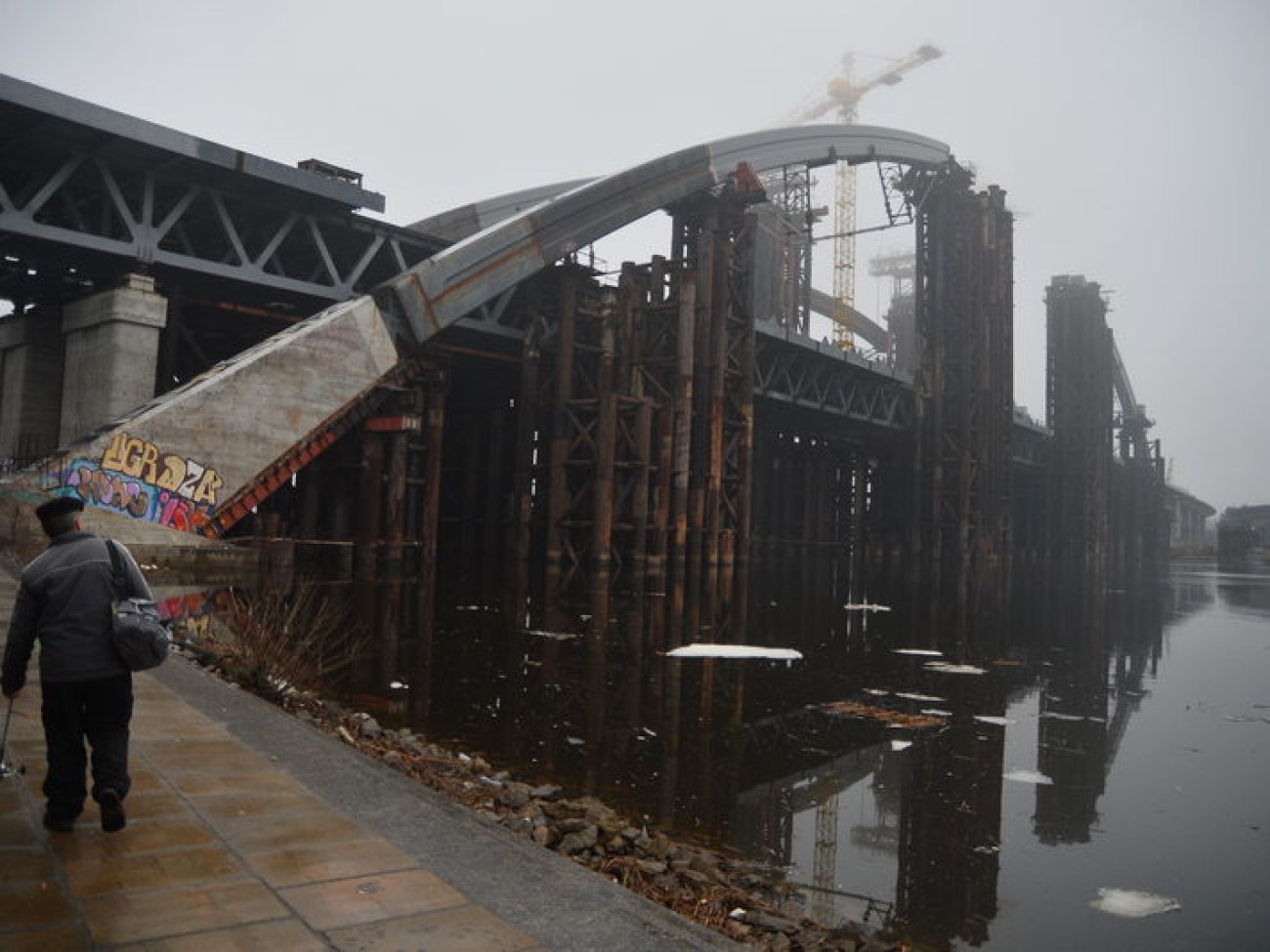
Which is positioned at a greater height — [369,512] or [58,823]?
[369,512]

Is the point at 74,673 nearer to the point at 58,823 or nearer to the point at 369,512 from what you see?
the point at 58,823

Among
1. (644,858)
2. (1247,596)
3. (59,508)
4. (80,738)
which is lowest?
(644,858)

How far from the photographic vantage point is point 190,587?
17.8m

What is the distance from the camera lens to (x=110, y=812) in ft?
14.5

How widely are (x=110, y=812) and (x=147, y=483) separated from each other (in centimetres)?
1575

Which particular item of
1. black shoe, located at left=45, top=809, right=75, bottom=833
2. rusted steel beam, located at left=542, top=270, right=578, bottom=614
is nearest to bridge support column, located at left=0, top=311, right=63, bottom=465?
rusted steel beam, located at left=542, top=270, right=578, bottom=614

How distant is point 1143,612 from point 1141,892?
2824 centimetres

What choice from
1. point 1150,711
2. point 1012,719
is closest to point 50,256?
point 1012,719

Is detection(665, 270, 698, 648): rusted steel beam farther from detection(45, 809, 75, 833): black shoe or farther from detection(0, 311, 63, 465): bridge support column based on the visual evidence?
detection(45, 809, 75, 833): black shoe

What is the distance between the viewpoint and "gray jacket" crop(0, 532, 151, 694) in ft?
14.8

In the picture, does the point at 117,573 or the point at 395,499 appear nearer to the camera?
the point at 117,573

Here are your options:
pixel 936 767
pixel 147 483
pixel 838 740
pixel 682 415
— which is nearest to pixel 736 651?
pixel 838 740

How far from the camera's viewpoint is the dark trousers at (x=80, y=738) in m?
4.46

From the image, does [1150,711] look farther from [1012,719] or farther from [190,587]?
[190,587]
